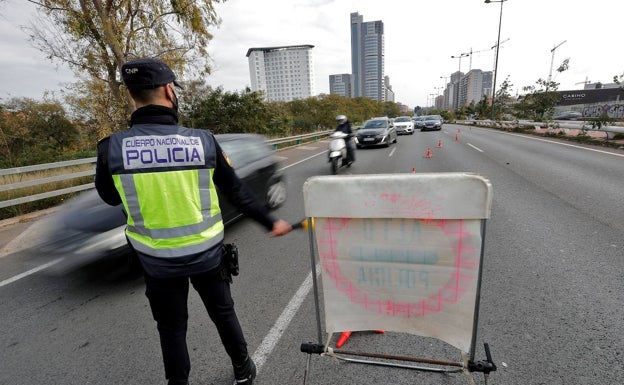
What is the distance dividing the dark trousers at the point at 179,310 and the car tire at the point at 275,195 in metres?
4.15

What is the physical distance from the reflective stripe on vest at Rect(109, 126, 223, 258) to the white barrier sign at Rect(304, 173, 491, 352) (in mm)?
582

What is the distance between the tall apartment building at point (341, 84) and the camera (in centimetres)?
14288

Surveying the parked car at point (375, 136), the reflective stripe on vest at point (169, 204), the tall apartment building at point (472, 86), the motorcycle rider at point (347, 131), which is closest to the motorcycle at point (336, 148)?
the motorcycle rider at point (347, 131)

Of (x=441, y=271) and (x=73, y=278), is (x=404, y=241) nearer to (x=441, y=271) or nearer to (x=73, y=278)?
(x=441, y=271)

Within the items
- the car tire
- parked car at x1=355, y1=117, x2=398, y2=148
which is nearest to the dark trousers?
the car tire

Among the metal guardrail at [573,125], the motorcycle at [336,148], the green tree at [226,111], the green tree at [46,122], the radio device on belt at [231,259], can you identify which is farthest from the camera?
the green tree at [226,111]

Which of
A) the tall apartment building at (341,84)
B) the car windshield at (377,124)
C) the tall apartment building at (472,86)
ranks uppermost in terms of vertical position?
the tall apartment building at (341,84)

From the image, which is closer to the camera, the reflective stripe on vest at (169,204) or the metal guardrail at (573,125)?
the reflective stripe on vest at (169,204)

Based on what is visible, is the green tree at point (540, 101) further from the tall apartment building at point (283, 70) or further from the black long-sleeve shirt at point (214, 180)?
the tall apartment building at point (283, 70)

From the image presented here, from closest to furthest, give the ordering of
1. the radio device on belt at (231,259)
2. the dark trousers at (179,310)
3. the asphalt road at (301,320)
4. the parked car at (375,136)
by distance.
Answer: the dark trousers at (179,310) < the radio device on belt at (231,259) < the asphalt road at (301,320) < the parked car at (375,136)

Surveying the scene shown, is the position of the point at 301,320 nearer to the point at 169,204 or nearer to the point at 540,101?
the point at 169,204

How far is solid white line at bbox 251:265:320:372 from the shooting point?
7.76 feet

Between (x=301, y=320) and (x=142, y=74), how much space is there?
7.38 ft

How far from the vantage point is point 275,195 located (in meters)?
6.47
